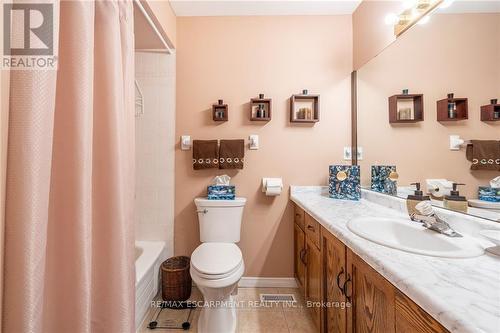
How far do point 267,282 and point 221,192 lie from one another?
0.90 meters

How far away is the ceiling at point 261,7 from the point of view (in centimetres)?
180

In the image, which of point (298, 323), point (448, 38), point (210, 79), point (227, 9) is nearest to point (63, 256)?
point (298, 323)

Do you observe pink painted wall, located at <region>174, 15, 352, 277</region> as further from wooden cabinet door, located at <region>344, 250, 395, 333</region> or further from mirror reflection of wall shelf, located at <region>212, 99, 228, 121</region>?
wooden cabinet door, located at <region>344, 250, 395, 333</region>

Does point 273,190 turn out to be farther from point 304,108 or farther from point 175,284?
point 175,284

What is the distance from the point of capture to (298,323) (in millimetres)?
1506

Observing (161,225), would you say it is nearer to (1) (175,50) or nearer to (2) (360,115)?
(1) (175,50)

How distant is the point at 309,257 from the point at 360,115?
48.3 inches

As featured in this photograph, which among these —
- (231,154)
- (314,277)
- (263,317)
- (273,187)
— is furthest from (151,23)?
(263,317)

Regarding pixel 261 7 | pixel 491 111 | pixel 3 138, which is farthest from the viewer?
pixel 261 7

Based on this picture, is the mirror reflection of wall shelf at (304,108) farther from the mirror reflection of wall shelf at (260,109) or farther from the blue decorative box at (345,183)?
the blue decorative box at (345,183)

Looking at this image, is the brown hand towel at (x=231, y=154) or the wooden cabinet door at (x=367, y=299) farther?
the brown hand towel at (x=231, y=154)

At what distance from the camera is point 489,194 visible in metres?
0.93

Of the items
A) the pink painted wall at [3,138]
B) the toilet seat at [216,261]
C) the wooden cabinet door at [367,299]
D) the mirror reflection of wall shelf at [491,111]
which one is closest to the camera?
the pink painted wall at [3,138]

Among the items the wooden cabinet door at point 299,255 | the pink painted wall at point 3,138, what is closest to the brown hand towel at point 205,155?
the wooden cabinet door at point 299,255
